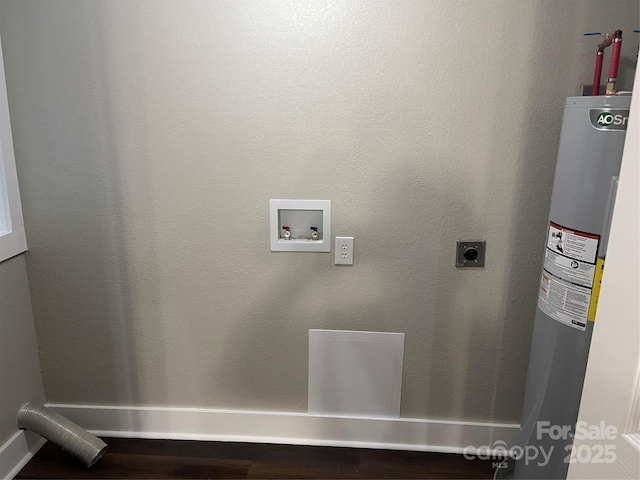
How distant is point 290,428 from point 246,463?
226 millimetres

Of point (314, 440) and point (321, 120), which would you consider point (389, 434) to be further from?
point (321, 120)

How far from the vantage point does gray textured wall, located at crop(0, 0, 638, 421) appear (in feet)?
5.49

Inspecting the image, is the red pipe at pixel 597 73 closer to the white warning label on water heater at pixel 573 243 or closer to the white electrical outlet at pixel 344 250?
the white warning label on water heater at pixel 573 243

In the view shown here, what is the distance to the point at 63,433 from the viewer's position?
6.30 ft

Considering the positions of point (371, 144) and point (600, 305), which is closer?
point (600, 305)

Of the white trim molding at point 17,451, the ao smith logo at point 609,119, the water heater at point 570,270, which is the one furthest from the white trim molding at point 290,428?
the ao smith logo at point 609,119

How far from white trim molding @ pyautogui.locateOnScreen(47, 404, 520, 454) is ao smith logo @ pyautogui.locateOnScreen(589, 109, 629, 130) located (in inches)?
49.8

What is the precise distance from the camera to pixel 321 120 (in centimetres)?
175

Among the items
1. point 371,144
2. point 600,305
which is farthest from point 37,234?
point 600,305

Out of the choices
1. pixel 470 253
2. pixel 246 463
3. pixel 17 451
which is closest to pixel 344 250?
pixel 470 253

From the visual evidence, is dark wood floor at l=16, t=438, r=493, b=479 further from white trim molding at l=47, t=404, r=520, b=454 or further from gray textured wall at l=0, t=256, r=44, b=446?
gray textured wall at l=0, t=256, r=44, b=446

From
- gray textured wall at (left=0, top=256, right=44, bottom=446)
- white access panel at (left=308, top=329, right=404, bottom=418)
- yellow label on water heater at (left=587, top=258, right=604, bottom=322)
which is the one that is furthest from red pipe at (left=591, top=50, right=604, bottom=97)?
gray textured wall at (left=0, top=256, right=44, bottom=446)

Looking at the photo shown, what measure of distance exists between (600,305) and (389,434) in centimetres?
146

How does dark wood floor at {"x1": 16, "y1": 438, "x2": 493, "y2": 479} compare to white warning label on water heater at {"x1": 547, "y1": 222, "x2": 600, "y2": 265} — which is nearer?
white warning label on water heater at {"x1": 547, "y1": 222, "x2": 600, "y2": 265}
